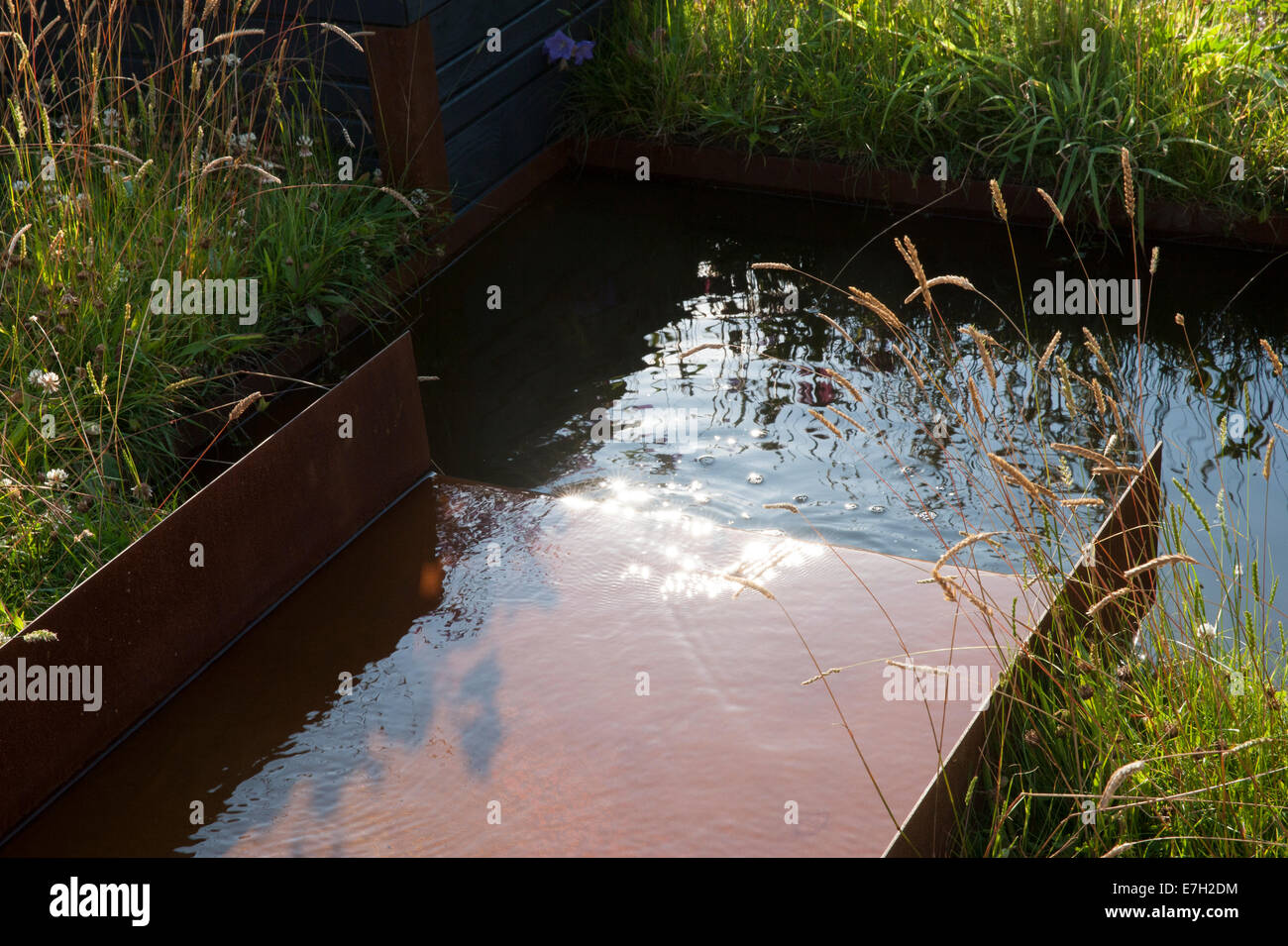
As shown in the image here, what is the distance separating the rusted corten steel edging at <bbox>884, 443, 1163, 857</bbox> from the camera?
68.9 inches

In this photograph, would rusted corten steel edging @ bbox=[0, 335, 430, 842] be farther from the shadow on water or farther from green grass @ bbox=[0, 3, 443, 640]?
green grass @ bbox=[0, 3, 443, 640]

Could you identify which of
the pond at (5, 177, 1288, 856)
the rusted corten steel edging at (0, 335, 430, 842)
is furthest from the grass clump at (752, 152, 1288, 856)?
the rusted corten steel edging at (0, 335, 430, 842)

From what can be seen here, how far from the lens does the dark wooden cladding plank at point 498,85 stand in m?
4.07

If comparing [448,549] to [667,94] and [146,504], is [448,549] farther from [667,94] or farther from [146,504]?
[667,94]

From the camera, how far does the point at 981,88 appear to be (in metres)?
4.08

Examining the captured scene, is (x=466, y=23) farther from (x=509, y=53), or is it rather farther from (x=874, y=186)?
(x=874, y=186)

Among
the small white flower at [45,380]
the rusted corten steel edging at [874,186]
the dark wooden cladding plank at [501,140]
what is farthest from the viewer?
the dark wooden cladding plank at [501,140]

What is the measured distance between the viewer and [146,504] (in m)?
2.74

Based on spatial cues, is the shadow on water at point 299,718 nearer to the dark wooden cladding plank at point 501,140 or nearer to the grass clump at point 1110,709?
the grass clump at point 1110,709

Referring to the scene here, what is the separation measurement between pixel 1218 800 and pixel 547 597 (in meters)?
1.31

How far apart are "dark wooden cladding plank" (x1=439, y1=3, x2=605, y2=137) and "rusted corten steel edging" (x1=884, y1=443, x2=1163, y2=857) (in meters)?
2.56

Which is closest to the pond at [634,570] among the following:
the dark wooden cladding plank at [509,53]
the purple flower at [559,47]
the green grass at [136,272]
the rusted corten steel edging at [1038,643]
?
the rusted corten steel edging at [1038,643]

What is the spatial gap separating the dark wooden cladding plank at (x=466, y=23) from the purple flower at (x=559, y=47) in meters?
0.15
